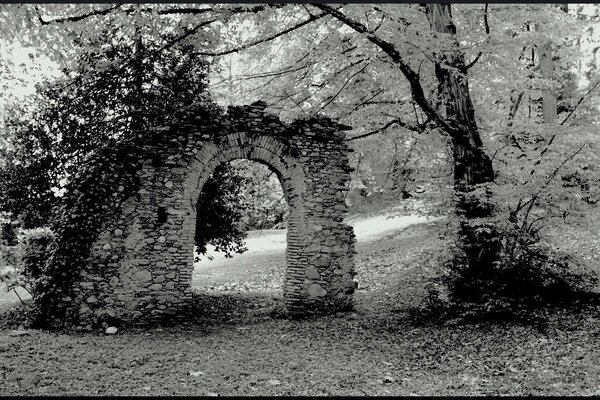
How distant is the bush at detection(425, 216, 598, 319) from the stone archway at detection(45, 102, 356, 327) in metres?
2.37

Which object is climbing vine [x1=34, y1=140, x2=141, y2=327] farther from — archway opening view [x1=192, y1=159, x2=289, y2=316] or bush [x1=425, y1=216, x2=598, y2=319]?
bush [x1=425, y1=216, x2=598, y2=319]

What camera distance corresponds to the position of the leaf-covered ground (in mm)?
5539

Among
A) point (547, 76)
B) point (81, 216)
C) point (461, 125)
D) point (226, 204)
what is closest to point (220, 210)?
point (226, 204)

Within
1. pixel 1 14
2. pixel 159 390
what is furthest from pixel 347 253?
pixel 1 14

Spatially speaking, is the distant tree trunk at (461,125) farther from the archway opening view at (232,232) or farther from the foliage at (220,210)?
the foliage at (220,210)

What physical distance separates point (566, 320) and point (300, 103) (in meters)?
6.89

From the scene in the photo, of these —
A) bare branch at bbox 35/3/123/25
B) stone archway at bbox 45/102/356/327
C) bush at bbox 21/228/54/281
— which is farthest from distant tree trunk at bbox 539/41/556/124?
bush at bbox 21/228/54/281

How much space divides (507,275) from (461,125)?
115 inches

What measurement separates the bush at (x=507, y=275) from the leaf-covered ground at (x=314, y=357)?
432 millimetres

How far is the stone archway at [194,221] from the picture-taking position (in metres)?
8.98

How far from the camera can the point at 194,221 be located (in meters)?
9.52

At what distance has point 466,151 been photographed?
9148 mm

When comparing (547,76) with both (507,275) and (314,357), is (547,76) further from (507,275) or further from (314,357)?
(314,357)

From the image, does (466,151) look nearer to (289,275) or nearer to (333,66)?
(333,66)
